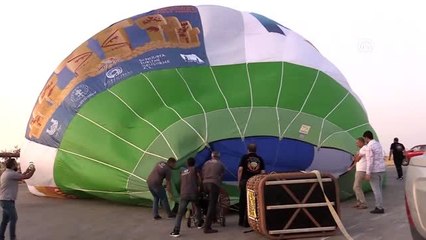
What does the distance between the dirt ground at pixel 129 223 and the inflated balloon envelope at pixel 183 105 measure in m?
0.48

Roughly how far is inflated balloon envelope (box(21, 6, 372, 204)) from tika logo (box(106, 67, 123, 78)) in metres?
0.03

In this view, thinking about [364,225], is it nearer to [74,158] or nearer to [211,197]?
[211,197]

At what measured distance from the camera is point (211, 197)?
888 cm

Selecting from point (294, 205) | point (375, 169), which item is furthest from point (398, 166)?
point (294, 205)

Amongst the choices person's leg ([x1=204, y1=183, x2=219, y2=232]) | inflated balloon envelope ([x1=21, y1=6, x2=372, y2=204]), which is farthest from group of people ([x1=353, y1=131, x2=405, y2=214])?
person's leg ([x1=204, y1=183, x2=219, y2=232])

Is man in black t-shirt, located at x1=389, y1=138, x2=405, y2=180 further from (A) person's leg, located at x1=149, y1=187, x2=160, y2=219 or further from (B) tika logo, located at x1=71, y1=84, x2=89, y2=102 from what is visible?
(B) tika logo, located at x1=71, y1=84, x2=89, y2=102

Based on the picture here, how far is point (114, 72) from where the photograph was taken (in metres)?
12.4

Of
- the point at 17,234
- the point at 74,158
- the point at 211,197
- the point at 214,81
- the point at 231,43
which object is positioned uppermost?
the point at 231,43

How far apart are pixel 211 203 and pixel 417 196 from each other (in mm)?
5018

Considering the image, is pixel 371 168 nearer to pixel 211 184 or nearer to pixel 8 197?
pixel 211 184

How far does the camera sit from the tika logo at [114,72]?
1236 cm

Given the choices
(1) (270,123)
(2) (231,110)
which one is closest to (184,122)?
(2) (231,110)

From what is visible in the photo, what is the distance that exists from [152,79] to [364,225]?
5.66m

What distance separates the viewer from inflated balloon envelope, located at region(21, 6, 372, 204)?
438 inches
